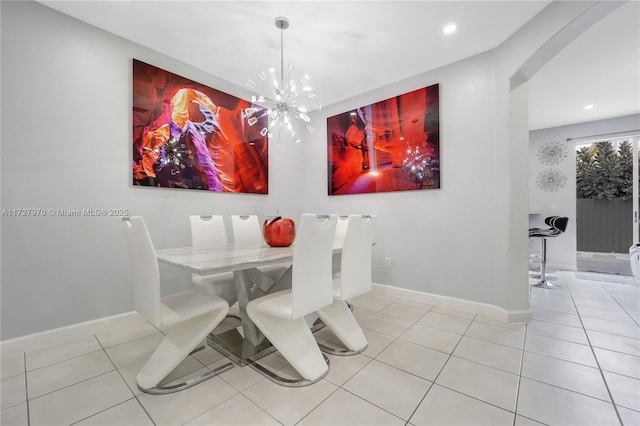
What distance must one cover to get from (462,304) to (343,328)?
5.19 ft

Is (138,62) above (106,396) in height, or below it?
above

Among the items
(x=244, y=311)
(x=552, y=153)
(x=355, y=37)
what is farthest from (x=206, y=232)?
(x=552, y=153)

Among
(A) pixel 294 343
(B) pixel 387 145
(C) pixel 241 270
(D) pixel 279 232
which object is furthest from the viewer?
(B) pixel 387 145

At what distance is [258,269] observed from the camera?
7.59 feet

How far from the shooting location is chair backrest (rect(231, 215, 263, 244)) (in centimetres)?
281

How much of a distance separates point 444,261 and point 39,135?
3.87m

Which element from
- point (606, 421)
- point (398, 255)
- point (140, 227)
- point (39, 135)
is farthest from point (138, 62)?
point (606, 421)

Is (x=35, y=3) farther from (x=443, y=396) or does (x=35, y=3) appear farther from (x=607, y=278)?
(x=607, y=278)

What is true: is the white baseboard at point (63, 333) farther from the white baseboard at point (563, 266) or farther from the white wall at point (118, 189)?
the white baseboard at point (563, 266)

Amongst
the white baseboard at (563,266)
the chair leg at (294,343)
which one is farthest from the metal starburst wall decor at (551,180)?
the chair leg at (294,343)

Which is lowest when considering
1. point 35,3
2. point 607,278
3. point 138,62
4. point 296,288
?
point 607,278

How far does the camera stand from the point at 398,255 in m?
3.30

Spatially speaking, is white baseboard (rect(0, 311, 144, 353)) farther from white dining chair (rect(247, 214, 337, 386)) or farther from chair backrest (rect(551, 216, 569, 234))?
chair backrest (rect(551, 216, 569, 234))

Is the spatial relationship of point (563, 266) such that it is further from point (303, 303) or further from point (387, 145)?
point (303, 303)
